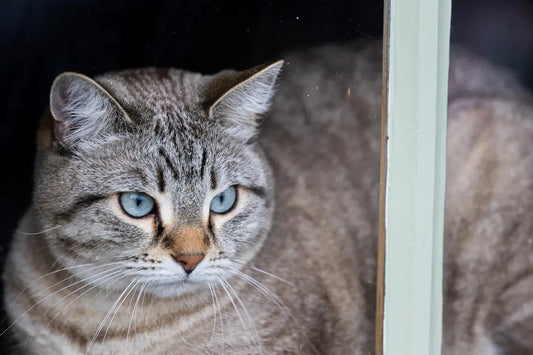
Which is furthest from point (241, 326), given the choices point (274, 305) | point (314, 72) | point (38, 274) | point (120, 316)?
point (314, 72)

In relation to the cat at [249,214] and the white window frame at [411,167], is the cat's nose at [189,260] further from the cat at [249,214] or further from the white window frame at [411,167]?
the white window frame at [411,167]

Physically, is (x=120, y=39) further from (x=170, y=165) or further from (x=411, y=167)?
(x=411, y=167)

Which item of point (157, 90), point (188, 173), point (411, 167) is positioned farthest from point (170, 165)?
point (411, 167)

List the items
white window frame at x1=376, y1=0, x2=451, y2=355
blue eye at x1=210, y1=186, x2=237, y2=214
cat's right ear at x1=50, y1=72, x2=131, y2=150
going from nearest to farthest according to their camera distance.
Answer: cat's right ear at x1=50, y1=72, x2=131, y2=150
blue eye at x1=210, y1=186, x2=237, y2=214
white window frame at x1=376, y1=0, x2=451, y2=355

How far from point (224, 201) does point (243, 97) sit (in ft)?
0.62

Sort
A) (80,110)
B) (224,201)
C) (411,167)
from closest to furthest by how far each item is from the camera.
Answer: (80,110), (224,201), (411,167)

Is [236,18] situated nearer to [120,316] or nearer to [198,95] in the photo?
[198,95]

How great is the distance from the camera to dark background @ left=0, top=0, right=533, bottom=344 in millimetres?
1000

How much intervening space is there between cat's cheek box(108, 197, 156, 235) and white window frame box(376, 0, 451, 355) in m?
0.51

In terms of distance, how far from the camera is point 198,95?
45.6 inches

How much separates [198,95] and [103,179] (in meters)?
0.23

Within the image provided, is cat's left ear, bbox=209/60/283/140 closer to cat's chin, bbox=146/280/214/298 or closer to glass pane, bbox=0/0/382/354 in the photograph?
glass pane, bbox=0/0/382/354

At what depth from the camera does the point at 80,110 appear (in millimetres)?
1032

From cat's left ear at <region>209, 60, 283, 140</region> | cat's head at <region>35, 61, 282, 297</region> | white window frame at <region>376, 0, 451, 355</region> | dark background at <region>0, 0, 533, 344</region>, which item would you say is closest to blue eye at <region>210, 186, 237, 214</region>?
cat's head at <region>35, 61, 282, 297</region>
